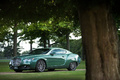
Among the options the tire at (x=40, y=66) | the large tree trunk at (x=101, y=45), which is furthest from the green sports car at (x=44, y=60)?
the large tree trunk at (x=101, y=45)

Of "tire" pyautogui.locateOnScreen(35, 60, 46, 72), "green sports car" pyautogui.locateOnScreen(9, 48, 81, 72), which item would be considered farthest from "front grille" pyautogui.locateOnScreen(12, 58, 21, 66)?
"tire" pyautogui.locateOnScreen(35, 60, 46, 72)

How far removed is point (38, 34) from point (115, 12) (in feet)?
100

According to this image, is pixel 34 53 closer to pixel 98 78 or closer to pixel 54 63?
pixel 54 63

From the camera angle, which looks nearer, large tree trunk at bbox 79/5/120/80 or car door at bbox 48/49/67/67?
large tree trunk at bbox 79/5/120/80

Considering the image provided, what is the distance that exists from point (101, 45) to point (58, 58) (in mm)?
9848

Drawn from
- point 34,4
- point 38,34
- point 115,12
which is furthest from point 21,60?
point 38,34

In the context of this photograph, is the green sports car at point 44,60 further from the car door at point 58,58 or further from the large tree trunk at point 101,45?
the large tree trunk at point 101,45

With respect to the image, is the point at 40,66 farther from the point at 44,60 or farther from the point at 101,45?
the point at 101,45

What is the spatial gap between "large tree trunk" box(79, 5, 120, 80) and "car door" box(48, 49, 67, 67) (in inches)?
355

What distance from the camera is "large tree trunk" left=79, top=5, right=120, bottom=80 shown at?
23.8ft

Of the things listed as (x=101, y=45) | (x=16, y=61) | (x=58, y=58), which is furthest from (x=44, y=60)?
(x=101, y=45)

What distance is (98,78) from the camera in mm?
7281

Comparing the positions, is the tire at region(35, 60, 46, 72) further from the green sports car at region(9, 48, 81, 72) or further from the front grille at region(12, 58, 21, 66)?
the front grille at region(12, 58, 21, 66)

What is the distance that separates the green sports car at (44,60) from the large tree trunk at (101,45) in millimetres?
8142
